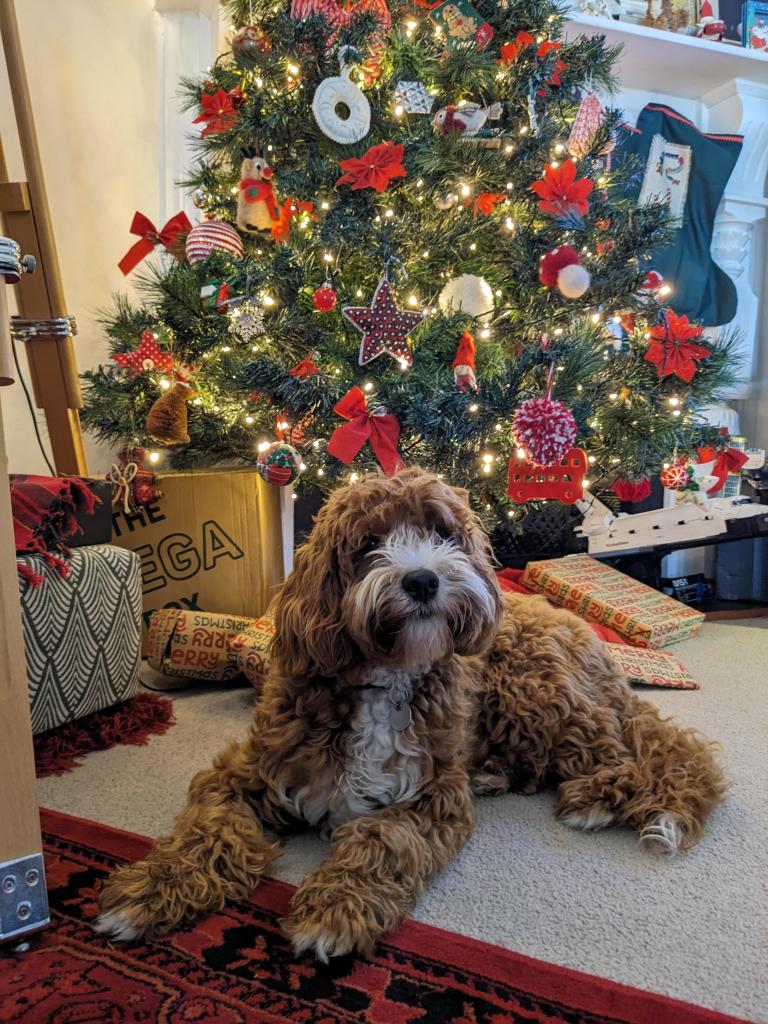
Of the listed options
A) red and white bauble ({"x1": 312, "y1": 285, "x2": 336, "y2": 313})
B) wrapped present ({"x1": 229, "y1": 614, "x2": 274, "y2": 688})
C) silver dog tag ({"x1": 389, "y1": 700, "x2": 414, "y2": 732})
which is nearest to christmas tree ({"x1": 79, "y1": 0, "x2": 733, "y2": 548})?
red and white bauble ({"x1": 312, "y1": 285, "x2": 336, "y2": 313})

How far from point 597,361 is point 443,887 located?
5.31 ft

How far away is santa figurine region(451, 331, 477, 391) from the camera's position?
208 cm

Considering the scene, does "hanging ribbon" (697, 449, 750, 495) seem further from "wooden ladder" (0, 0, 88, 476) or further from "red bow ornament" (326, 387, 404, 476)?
"wooden ladder" (0, 0, 88, 476)

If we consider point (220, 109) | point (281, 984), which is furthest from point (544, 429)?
point (281, 984)

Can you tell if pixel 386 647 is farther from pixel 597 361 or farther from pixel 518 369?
pixel 597 361

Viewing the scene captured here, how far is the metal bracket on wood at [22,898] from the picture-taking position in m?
0.98

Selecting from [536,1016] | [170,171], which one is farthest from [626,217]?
[536,1016]

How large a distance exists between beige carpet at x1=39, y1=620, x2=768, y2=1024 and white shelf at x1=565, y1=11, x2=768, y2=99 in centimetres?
287

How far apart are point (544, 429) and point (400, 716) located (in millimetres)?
1080

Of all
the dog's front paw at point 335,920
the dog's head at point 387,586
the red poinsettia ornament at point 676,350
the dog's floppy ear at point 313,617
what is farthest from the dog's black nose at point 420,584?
the red poinsettia ornament at point 676,350

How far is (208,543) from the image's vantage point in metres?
2.28

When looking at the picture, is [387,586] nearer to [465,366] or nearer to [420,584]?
[420,584]

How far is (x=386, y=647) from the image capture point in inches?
44.8

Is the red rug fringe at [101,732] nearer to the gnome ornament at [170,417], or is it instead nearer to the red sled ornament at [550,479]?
the gnome ornament at [170,417]
